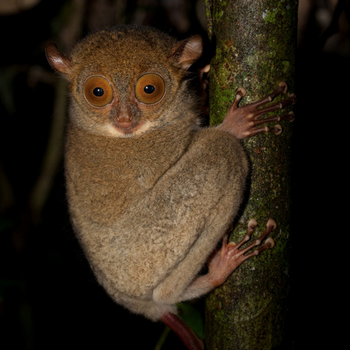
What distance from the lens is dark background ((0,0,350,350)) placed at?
14.2ft

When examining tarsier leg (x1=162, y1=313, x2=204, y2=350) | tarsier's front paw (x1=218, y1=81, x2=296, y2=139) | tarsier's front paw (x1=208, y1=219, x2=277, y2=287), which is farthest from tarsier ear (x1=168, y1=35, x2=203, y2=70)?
tarsier leg (x1=162, y1=313, x2=204, y2=350)

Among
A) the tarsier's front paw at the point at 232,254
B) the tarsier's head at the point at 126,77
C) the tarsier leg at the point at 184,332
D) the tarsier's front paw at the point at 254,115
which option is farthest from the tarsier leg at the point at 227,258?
the tarsier's head at the point at 126,77

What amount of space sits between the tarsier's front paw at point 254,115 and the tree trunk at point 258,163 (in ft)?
0.10

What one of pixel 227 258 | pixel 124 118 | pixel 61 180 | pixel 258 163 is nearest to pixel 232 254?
pixel 227 258

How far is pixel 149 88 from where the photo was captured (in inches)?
99.2

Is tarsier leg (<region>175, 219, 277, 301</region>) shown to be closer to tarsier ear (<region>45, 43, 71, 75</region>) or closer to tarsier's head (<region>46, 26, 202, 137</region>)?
tarsier's head (<region>46, 26, 202, 137</region>)

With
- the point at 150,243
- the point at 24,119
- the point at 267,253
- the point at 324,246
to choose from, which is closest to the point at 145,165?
the point at 150,243

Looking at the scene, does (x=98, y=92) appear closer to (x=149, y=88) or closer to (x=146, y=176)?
(x=149, y=88)

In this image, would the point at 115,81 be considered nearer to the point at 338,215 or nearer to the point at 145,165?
the point at 145,165

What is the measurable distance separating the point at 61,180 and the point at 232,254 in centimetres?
265

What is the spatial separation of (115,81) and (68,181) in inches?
32.0

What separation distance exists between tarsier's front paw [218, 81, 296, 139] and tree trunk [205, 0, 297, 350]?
0.03 meters

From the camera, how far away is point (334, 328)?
4086 mm

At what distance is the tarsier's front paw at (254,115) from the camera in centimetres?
215
